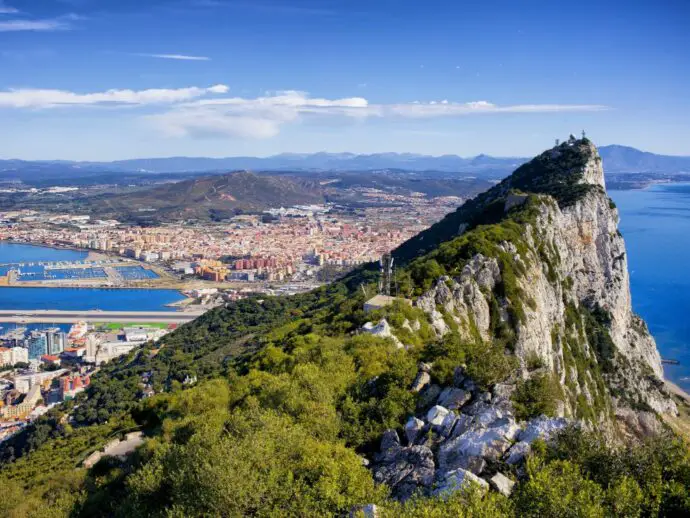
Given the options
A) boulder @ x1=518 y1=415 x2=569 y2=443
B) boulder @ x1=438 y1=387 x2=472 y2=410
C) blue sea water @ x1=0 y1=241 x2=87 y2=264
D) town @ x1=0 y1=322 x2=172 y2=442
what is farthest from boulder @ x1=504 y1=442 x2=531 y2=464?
blue sea water @ x1=0 y1=241 x2=87 y2=264

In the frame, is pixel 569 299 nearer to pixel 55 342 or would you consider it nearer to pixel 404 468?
pixel 404 468

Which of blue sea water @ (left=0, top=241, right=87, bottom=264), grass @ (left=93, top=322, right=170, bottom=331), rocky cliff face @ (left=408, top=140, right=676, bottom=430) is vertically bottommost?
grass @ (left=93, top=322, right=170, bottom=331)

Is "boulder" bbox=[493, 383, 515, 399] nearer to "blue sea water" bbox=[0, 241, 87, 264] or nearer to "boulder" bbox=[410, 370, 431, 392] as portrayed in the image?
"boulder" bbox=[410, 370, 431, 392]

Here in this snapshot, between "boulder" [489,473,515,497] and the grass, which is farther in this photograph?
the grass

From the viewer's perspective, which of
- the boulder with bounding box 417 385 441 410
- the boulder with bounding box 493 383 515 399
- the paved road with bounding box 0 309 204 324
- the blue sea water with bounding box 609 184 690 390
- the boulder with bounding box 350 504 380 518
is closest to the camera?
the boulder with bounding box 350 504 380 518

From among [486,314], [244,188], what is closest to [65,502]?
[486,314]

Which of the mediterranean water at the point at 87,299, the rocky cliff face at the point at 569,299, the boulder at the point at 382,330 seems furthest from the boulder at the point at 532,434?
the mediterranean water at the point at 87,299

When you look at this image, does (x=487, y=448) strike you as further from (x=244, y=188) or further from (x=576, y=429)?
(x=244, y=188)
